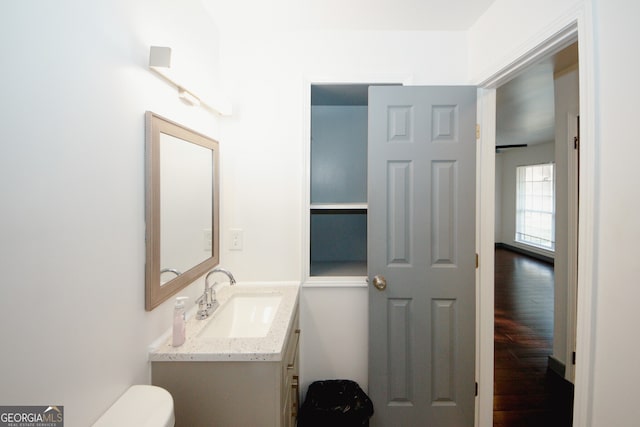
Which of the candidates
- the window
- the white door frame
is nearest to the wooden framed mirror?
the white door frame

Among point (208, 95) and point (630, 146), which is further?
point (208, 95)

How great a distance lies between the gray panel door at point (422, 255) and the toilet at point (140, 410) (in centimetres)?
117

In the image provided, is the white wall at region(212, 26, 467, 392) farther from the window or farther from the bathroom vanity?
the window

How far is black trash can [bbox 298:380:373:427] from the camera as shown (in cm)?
160

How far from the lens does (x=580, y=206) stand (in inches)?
40.0

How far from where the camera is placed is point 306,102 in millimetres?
1848

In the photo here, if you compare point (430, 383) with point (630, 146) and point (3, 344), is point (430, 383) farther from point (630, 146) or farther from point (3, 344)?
point (3, 344)

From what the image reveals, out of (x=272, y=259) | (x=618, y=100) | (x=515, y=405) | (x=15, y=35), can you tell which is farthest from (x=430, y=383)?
(x=15, y=35)

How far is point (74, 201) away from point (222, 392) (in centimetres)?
85

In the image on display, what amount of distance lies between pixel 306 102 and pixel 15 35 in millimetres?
1390

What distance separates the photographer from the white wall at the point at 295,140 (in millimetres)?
1840

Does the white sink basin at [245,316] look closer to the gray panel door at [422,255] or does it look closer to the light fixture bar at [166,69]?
the gray panel door at [422,255]

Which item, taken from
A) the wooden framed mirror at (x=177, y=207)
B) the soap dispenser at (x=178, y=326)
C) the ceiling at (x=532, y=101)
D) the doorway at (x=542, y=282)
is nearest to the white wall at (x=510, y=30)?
the doorway at (x=542, y=282)

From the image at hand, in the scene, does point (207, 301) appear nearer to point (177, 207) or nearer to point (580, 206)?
point (177, 207)
